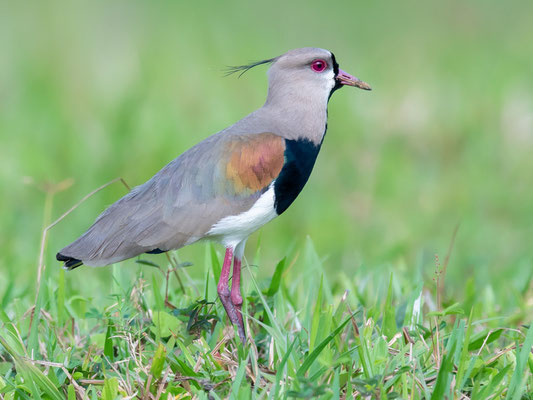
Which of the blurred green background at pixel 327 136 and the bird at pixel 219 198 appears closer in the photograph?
the bird at pixel 219 198

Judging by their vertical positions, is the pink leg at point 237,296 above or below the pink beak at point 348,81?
below

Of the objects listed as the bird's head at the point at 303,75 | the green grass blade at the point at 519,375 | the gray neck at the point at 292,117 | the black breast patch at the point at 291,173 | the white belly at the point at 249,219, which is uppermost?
the bird's head at the point at 303,75

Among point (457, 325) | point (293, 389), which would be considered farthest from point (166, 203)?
point (457, 325)

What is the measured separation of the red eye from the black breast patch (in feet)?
1.30

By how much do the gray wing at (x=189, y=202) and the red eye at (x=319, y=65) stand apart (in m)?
0.44

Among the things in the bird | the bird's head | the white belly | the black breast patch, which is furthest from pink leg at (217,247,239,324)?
the bird's head

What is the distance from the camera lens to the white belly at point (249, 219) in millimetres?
3568

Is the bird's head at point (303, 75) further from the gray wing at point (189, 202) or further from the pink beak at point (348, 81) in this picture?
the gray wing at point (189, 202)

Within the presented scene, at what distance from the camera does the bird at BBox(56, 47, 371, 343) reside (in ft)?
11.7

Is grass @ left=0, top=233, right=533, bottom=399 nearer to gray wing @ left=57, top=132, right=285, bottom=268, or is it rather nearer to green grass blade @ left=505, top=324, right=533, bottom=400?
green grass blade @ left=505, top=324, right=533, bottom=400

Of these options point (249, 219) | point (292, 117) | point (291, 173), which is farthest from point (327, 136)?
point (249, 219)

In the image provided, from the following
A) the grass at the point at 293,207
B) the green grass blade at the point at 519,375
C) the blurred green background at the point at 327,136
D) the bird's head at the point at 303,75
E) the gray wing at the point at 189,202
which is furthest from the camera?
the blurred green background at the point at 327,136

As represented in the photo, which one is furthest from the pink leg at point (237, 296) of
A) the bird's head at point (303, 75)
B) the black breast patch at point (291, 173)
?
the bird's head at point (303, 75)

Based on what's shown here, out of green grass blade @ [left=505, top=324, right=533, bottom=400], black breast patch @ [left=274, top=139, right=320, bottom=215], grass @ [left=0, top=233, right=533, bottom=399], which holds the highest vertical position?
black breast patch @ [left=274, top=139, right=320, bottom=215]
